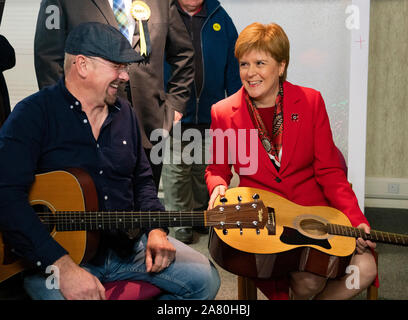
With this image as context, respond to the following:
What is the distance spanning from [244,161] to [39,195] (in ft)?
3.04

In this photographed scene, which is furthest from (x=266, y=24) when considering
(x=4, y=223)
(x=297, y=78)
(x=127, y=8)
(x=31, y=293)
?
(x=31, y=293)

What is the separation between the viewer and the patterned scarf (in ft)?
7.00

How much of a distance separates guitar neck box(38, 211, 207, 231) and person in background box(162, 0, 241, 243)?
365mm

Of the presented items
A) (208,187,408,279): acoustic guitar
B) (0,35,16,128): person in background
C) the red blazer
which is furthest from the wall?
(0,35,16,128): person in background

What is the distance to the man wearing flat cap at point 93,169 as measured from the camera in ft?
5.99

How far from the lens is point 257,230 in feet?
6.44

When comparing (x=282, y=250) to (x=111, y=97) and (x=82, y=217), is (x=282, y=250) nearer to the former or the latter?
(x=82, y=217)

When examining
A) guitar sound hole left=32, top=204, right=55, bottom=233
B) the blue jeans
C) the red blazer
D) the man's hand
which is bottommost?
the blue jeans

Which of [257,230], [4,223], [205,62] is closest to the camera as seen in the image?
[4,223]

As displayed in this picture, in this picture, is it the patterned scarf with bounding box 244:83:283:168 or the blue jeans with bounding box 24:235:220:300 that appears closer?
the blue jeans with bounding box 24:235:220:300

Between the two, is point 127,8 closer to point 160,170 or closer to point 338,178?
point 160,170

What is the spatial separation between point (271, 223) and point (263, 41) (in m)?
0.82

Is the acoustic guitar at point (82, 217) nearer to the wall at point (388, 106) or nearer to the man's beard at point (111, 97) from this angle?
the man's beard at point (111, 97)

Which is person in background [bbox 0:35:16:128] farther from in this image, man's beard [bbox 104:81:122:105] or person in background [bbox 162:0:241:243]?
person in background [bbox 162:0:241:243]
